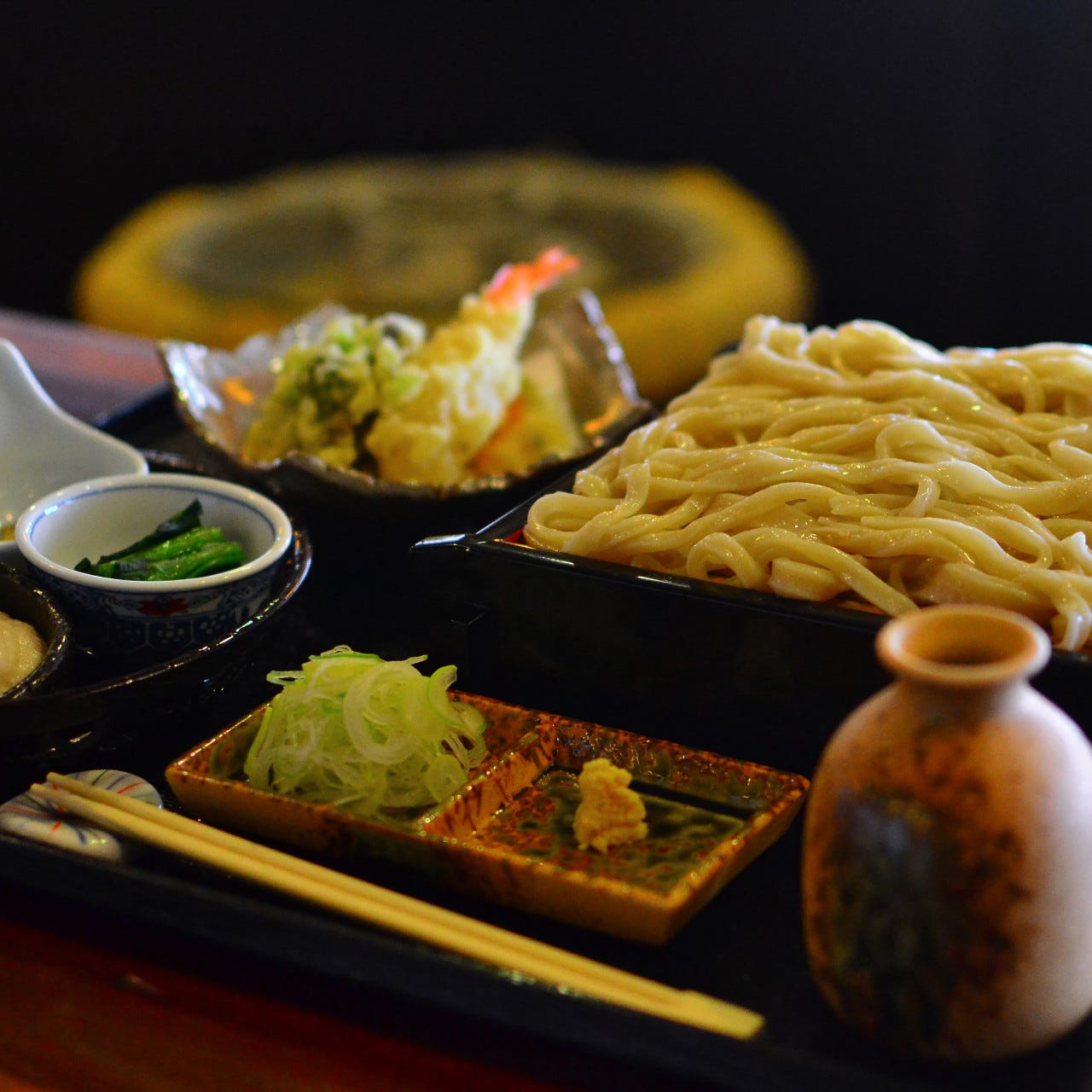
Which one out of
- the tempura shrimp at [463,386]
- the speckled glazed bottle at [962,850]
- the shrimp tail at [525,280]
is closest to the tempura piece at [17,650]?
the tempura shrimp at [463,386]

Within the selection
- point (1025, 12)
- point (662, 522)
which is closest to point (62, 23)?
point (1025, 12)

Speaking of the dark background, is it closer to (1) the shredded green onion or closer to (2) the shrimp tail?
(2) the shrimp tail

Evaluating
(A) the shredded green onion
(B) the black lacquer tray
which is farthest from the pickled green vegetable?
(A) the shredded green onion

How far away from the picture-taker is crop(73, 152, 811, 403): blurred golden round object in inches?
186

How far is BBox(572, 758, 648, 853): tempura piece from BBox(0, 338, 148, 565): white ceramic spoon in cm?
100

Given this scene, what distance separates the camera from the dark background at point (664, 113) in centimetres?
564

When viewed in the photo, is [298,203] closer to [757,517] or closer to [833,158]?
[833,158]

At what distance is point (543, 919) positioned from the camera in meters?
1.31

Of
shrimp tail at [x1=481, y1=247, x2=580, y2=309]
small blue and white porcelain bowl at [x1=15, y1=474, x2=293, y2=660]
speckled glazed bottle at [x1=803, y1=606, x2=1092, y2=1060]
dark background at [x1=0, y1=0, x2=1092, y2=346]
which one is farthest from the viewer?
dark background at [x1=0, y1=0, x2=1092, y2=346]

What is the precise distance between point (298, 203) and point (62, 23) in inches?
59.4

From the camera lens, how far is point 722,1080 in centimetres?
109

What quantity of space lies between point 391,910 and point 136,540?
0.84 metres

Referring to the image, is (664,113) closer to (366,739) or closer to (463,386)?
(463,386)

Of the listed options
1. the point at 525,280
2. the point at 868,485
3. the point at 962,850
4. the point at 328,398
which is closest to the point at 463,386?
the point at 328,398
